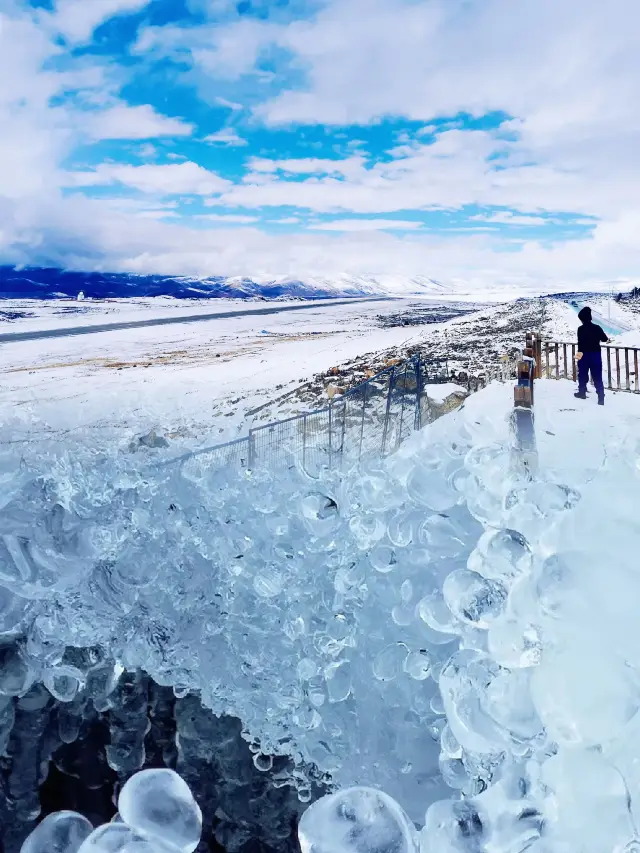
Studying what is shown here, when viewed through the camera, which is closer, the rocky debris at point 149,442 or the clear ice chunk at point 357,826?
the clear ice chunk at point 357,826

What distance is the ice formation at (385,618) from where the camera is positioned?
1.99 meters

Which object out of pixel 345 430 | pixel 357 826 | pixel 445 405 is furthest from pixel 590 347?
pixel 357 826

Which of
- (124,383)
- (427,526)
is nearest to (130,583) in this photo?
(427,526)

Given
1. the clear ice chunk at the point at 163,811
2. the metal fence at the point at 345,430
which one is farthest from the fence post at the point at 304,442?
the clear ice chunk at the point at 163,811

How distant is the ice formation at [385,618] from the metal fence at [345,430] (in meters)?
0.43

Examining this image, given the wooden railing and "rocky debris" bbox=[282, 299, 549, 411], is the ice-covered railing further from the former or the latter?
the wooden railing

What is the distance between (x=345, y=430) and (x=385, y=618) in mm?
3012

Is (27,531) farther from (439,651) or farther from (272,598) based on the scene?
(439,651)

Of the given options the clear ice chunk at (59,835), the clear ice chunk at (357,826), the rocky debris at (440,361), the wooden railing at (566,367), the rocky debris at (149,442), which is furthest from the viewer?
the wooden railing at (566,367)

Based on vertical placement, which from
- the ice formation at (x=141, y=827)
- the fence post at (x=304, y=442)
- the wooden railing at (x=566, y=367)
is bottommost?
the ice formation at (x=141, y=827)

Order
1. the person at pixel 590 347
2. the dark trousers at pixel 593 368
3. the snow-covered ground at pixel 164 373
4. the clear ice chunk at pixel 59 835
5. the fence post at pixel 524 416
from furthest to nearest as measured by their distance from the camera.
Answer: the dark trousers at pixel 593 368 → the person at pixel 590 347 → the snow-covered ground at pixel 164 373 → the fence post at pixel 524 416 → the clear ice chunk at pixel 59 835

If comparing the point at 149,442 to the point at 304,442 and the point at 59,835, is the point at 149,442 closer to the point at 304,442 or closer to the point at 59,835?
the point at 304,442

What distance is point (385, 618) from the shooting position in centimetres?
352

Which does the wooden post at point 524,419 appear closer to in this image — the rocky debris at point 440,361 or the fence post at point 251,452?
the rocky debris at point 440,361
